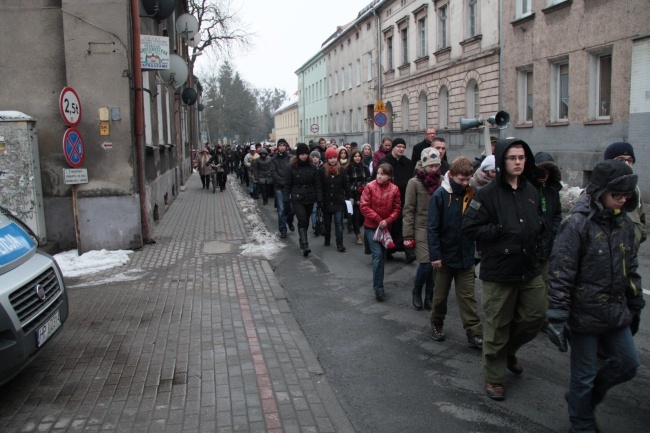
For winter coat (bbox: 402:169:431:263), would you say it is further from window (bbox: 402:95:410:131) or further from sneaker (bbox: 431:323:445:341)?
window (bbox: 402:95:410:131)

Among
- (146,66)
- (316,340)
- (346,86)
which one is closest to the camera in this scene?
(316,340)

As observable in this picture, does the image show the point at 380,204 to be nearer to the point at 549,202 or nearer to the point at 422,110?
the point at 549,202

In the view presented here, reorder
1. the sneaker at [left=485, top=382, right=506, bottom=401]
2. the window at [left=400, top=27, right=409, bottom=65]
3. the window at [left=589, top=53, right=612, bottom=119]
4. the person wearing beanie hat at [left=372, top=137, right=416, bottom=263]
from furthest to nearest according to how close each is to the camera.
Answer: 1. the window at [left=400, top=27, right=409, bottom=65]
2. the window at [left=589, top=53, right=612, bottom=119]
3. the person wearing beanie hat at [left=372, top=137, right=416, bottom=263]
4. the sneaker at [left=485, top=382, right=506, bottom=401]

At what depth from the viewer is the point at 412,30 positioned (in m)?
32.1

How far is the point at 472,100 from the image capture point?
2578 cm

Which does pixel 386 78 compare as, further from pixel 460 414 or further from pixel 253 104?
pixel 253 104

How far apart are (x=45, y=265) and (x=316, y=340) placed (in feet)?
8.15

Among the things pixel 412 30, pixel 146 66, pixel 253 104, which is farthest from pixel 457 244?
pixel 253 104

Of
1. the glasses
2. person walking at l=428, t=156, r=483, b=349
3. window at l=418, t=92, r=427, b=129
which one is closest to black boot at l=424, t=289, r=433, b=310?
person walking at l=428, t=156, r=483, b=349

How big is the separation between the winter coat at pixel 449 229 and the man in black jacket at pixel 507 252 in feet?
3.15

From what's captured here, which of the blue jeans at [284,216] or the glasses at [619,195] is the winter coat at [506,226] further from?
the blue jeans at [284,216]

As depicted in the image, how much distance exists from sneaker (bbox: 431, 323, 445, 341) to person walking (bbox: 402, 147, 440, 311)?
0.83 m

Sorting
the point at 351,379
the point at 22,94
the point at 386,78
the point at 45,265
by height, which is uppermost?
the point at 386,78

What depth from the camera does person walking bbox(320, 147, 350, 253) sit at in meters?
10.4
